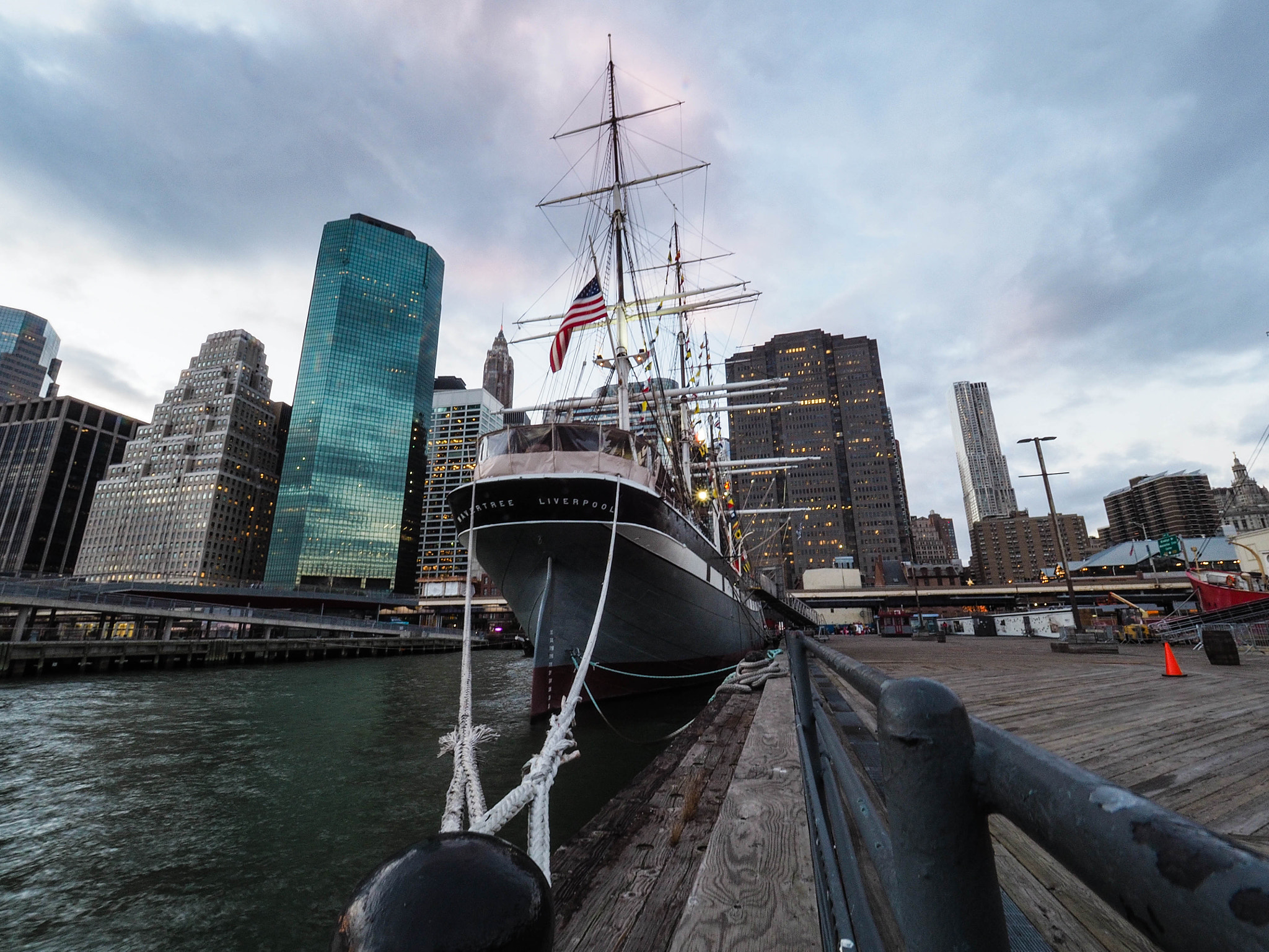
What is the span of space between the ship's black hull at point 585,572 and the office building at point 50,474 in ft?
511

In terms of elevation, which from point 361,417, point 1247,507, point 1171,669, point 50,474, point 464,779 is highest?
point 361,417

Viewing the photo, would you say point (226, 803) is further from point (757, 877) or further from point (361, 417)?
point (361, 417)

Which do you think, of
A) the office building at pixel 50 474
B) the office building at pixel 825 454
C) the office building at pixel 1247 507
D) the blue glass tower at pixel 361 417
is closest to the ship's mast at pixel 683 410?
the office building at pixel 1247 507

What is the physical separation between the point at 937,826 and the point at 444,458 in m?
160

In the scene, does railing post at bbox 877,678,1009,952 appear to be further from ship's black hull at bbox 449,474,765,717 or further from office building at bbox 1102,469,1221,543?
office building at bbox 1102,469,1221,543

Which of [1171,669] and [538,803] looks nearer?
[538,803]

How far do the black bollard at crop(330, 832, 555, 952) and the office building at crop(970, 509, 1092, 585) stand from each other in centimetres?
19431

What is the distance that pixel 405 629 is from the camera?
56.3 meters

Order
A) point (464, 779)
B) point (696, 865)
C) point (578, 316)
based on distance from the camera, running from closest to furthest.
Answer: point (696, 865) < point (464, 779) < point (578, 316)

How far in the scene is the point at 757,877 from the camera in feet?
9.41

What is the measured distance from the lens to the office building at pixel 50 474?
121625mm

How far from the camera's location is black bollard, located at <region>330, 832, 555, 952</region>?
1.28 meters

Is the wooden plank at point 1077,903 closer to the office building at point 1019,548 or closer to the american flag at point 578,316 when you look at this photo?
the american flag at point 578,316

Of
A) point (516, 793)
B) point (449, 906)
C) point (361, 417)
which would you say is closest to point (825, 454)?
point (361, 417)
